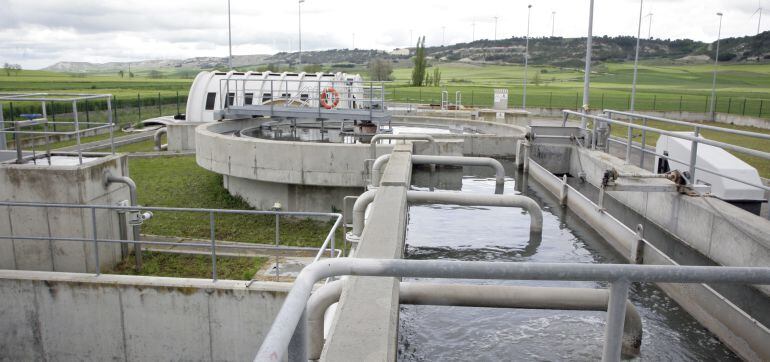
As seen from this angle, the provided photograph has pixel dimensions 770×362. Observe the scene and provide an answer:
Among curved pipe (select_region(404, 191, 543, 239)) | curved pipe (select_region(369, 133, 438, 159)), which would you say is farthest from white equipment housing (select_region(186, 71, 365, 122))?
curved pipe (select_region(404, 191, 543, 239))

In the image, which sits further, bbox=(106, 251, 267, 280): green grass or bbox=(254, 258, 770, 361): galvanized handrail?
bbox=(106, 251, 267, 280): green grass

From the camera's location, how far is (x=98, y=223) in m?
11.2

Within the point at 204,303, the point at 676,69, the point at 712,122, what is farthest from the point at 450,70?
the point at 204,303

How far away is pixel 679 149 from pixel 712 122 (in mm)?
37451

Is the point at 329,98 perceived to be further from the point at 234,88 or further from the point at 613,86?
the point at 613,86

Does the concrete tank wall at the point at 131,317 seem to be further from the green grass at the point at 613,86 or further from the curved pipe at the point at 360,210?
the green grass at the point at 613,86

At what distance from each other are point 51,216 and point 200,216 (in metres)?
5.11

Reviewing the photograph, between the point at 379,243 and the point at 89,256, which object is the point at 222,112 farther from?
the point at 379,243

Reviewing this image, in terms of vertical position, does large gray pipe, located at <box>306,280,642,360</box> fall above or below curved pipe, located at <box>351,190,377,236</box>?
above

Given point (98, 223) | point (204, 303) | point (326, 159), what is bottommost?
point (204, 303)

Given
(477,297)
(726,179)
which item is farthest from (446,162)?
(477,297)

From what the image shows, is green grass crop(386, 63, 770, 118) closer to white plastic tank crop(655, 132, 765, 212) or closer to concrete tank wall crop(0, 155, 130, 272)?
white plastic tank crop(655, 132, 765, 212)

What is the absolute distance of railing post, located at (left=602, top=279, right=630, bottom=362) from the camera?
8.25ft

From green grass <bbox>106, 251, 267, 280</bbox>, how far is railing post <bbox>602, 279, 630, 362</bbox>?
9.03 metres
